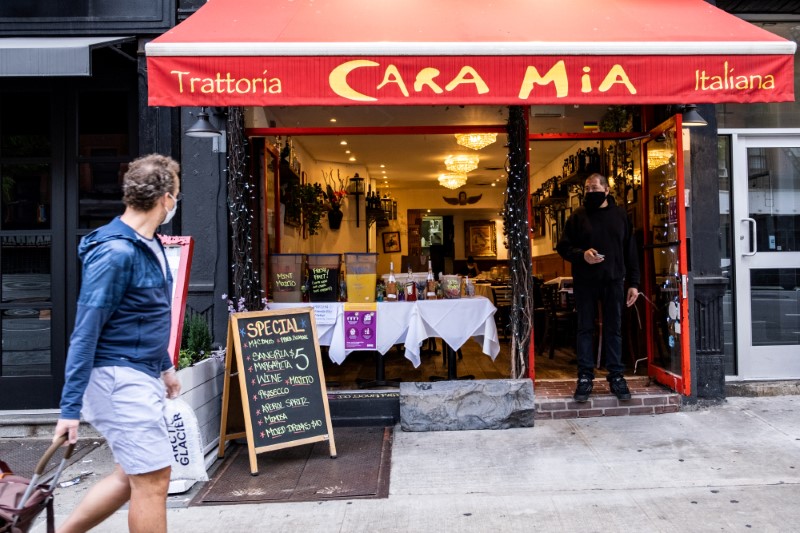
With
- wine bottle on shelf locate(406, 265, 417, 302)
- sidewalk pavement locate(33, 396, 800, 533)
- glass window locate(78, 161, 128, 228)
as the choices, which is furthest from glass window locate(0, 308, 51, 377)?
wine bottle on shelf locate(406, 265, 417, 302)

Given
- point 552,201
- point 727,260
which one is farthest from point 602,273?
point 552,201

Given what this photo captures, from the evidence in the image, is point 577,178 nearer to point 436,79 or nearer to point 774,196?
point 774,196

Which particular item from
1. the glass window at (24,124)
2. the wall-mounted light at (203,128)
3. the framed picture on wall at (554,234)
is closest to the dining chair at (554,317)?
the framed picture on wall at (554,234)

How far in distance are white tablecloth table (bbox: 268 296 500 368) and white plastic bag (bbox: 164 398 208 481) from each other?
1.85 metres

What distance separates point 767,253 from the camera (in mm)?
5996

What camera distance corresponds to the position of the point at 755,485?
3943 mm

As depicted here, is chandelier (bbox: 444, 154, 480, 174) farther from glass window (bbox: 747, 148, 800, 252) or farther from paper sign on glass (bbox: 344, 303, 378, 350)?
paper sign on glass (bbox: 344, 303, 378, 350)

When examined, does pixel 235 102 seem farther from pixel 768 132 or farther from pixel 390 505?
pixel 768 132

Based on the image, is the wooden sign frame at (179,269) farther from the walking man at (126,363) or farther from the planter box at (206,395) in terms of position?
the walking man at (126,363)

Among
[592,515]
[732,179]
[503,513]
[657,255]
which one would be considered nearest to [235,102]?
[503,513]

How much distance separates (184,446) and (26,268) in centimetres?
283

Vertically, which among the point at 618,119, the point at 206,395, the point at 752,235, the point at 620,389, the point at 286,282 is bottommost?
the point at 620,389

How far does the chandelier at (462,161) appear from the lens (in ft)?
34.3

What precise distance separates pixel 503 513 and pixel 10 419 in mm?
4226
